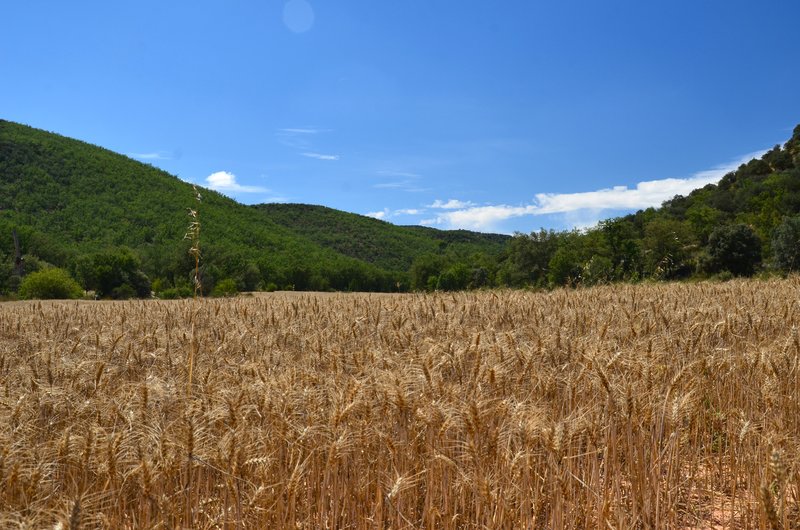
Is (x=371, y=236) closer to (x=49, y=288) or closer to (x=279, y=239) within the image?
(x=279, y=239)

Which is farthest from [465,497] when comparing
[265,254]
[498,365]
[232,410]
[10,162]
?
[10,162]

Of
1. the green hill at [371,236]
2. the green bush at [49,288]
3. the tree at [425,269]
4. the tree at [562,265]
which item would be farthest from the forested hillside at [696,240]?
the green hill at [371,236]

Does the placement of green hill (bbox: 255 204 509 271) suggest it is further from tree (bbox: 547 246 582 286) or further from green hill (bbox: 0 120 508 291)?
tree (bbox: 547 246 582 286)

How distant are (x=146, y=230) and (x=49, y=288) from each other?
4698 cm

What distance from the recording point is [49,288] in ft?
99.5

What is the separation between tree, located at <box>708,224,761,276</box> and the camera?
126 ft

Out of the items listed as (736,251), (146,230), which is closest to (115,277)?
(146,230)

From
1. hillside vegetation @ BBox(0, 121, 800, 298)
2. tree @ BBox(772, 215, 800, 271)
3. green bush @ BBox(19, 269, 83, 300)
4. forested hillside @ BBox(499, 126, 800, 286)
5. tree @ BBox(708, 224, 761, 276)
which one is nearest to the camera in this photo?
green bush @ BBox(19, 269, 83, 300)

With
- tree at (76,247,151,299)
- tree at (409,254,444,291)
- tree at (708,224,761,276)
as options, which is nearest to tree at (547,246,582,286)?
tree at (708,224,761,276)

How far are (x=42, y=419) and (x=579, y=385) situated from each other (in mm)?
3563

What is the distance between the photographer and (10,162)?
Answer: 82.3m

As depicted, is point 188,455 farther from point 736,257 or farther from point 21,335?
point 736,257

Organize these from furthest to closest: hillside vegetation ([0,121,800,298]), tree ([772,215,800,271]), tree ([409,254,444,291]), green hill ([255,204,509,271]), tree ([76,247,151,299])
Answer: green hill ([255,204,509,271]) < tree ([409,254,444,291]) < hillside vegetation ([0,121,800,298]) < tree ([76,247,151,299]) < tree ([772,215,800,271])

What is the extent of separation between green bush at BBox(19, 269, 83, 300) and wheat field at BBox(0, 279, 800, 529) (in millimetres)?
29198
